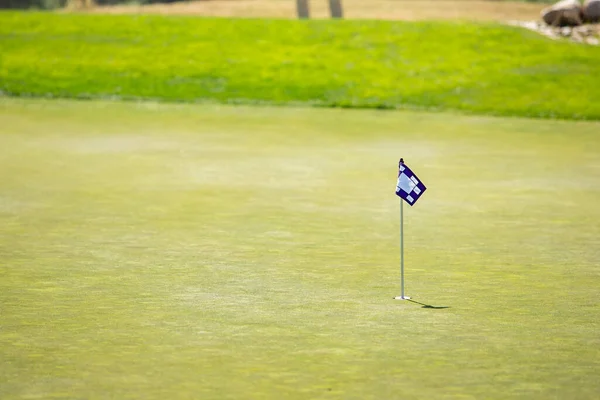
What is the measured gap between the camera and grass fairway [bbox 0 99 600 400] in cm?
665

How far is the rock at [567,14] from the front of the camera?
24875 mm

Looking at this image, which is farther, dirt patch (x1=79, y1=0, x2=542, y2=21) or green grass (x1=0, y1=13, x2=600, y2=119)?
dirt patch (x1=79, y1=0, x2=542, y2=21)

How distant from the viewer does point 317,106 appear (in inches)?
813

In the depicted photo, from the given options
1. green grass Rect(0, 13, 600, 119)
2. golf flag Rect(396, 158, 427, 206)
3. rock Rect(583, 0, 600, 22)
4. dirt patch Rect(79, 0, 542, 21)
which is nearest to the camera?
golf flag Rect(396, 158, 427, 206)

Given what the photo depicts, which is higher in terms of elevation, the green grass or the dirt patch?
the green grass

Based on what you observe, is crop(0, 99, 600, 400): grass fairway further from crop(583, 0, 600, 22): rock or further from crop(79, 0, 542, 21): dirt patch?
crop(79, 0, 542, 21): dirt patch

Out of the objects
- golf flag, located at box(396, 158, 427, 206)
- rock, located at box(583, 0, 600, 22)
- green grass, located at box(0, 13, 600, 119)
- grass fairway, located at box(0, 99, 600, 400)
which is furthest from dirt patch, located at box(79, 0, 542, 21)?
golf flag, located at box(396, 158, 427, 206)

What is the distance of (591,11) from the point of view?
2489cm

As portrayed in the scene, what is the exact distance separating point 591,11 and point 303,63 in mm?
6131

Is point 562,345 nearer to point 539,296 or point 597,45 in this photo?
point 539,296

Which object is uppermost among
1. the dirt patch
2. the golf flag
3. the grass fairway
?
the golf flag

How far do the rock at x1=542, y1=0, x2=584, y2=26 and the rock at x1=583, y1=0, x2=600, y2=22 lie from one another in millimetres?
129

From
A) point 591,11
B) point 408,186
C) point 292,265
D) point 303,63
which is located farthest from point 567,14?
point 408,186

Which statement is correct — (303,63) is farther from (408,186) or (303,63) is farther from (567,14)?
(408,186)
